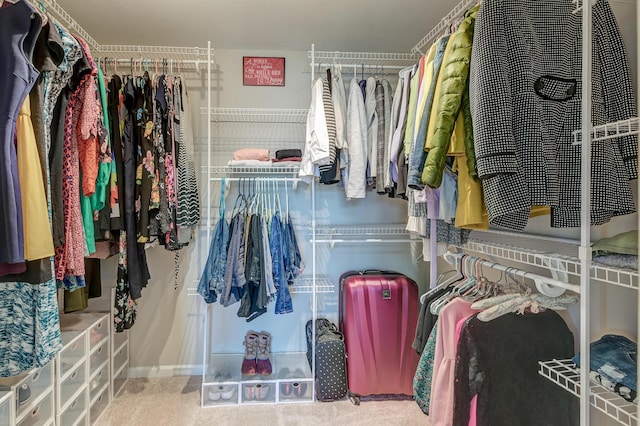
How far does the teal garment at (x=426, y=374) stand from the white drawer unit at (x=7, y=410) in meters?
1.54

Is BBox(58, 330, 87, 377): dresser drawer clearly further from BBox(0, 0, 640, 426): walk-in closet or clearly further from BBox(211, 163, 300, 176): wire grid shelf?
BBox(211, 163, 300, 176): wire grid shelf

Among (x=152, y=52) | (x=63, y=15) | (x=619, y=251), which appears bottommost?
(x=619, y=251)

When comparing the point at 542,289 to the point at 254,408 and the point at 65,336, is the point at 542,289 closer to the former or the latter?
the point at 254,408

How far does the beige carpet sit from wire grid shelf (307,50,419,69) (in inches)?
86.3

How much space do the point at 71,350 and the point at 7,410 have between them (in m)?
0.54

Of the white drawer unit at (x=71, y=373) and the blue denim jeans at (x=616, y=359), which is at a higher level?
the blue denim jeans at (x=616, y=359)

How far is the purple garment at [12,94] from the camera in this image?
105cm

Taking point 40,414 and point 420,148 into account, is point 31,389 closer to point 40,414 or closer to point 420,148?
point 40,414

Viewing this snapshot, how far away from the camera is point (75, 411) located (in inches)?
71.6

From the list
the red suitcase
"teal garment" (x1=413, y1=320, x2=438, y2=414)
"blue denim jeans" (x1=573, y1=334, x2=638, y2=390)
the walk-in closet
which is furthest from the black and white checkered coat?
the red suitcase

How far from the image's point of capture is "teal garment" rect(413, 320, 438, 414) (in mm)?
1497

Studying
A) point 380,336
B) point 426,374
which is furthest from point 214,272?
point 426,374

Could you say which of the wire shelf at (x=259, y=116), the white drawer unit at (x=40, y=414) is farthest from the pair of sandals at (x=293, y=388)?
the wire shelf at (x=259, y=116)

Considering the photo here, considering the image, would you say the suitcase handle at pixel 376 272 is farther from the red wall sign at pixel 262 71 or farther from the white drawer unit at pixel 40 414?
the white drawer unit at pixel 40 414
